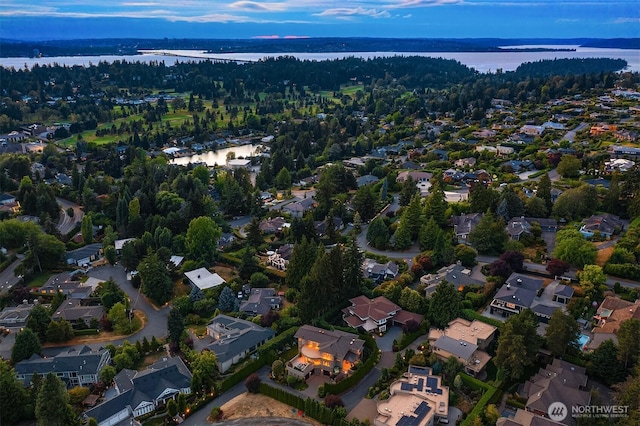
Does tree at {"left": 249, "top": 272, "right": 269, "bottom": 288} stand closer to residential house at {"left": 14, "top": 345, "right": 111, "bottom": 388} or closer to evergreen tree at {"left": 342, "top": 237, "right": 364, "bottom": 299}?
evergreen tree at {"left": 342, "top": 237, "right": 364, "bottom": 299}

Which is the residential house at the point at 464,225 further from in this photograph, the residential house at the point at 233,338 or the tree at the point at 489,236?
the residential house at the point at 233,338

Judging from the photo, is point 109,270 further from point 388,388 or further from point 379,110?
point 379,110

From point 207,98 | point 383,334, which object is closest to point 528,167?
point 383,334

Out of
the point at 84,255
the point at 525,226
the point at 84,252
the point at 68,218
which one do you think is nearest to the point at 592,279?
the point at 525,226

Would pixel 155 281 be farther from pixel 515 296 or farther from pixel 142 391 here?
pixel 515 296

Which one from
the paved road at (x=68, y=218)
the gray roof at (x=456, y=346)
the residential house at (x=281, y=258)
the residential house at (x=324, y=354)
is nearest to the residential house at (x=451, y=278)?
the gray roof at (x=456, y=346)
